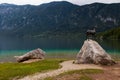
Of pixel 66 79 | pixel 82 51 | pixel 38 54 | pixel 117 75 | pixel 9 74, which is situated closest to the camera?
pixel 66 79

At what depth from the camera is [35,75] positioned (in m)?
34.1

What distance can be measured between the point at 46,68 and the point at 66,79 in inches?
339

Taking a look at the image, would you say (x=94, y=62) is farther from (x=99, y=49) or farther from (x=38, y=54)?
(x=38, y=54)

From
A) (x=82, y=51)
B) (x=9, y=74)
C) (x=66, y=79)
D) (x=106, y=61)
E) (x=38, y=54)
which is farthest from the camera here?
(x=38, y=54)

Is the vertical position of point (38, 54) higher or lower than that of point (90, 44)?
lower

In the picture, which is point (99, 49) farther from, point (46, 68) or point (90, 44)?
point (46, 68)

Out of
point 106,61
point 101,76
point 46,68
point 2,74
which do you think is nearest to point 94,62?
point 106,61

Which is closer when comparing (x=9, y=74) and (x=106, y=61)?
(x=9, y=74)

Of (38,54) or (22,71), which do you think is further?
(38,54)

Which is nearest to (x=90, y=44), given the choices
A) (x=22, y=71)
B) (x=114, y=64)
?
(x=114, y=64)

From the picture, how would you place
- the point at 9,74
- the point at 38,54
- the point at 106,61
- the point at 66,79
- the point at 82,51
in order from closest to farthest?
the point at 66,79
the point at 9,74
the point at 106,61
the point at 82,51
the point at 38,54

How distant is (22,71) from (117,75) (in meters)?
11.8

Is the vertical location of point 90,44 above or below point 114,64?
above

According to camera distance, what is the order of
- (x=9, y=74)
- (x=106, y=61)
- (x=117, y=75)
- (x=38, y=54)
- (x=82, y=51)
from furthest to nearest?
1. (x=38, y=54)
2. (x=82, y=51)
3. (x=106, y=61)
4. (x=9, y=74)
5. (x=117, y=75)
